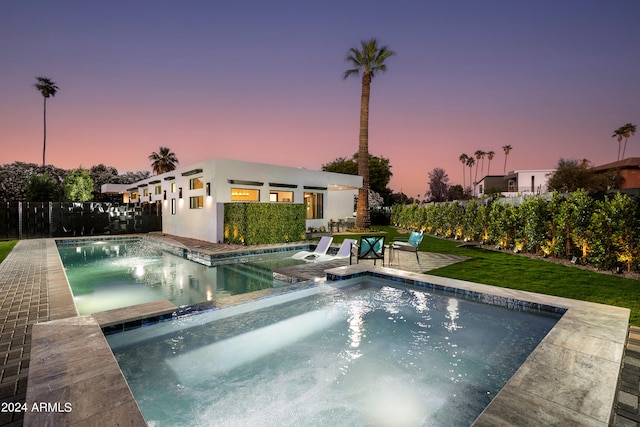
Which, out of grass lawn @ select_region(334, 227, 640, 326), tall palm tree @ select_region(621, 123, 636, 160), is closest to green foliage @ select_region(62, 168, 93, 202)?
grass lawn @ select_region(334, 227, 640, 326)

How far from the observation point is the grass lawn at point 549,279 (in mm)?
5688

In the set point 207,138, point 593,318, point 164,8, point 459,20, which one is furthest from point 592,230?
point 207,138

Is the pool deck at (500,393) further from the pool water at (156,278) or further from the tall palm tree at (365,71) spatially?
the tall palm tree at (365,71)

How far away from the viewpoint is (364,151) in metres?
21.4

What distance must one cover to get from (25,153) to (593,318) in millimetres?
60434

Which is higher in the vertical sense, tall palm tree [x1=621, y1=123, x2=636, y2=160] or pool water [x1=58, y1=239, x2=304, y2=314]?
A: tall palm tree [x1=621, y1=123, x2=636, y2=160]

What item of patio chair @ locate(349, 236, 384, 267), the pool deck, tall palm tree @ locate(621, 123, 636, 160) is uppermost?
tall palm tree @ locate(621, 123, 636, 160)

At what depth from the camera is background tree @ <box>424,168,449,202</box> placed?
60281 mm

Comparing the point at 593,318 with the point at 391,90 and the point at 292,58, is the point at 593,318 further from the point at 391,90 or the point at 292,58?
the point at 391,90

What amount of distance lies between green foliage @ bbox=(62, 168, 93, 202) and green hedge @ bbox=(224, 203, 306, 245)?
30.3m

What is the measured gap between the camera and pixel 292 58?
64.7 feet

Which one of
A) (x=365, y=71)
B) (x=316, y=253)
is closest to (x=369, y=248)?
(x=316, y=253)

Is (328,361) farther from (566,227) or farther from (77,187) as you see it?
(77,187)

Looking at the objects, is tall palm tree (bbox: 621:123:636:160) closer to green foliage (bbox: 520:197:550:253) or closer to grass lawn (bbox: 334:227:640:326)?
green foliage (bbox: 520:197:550:253)
